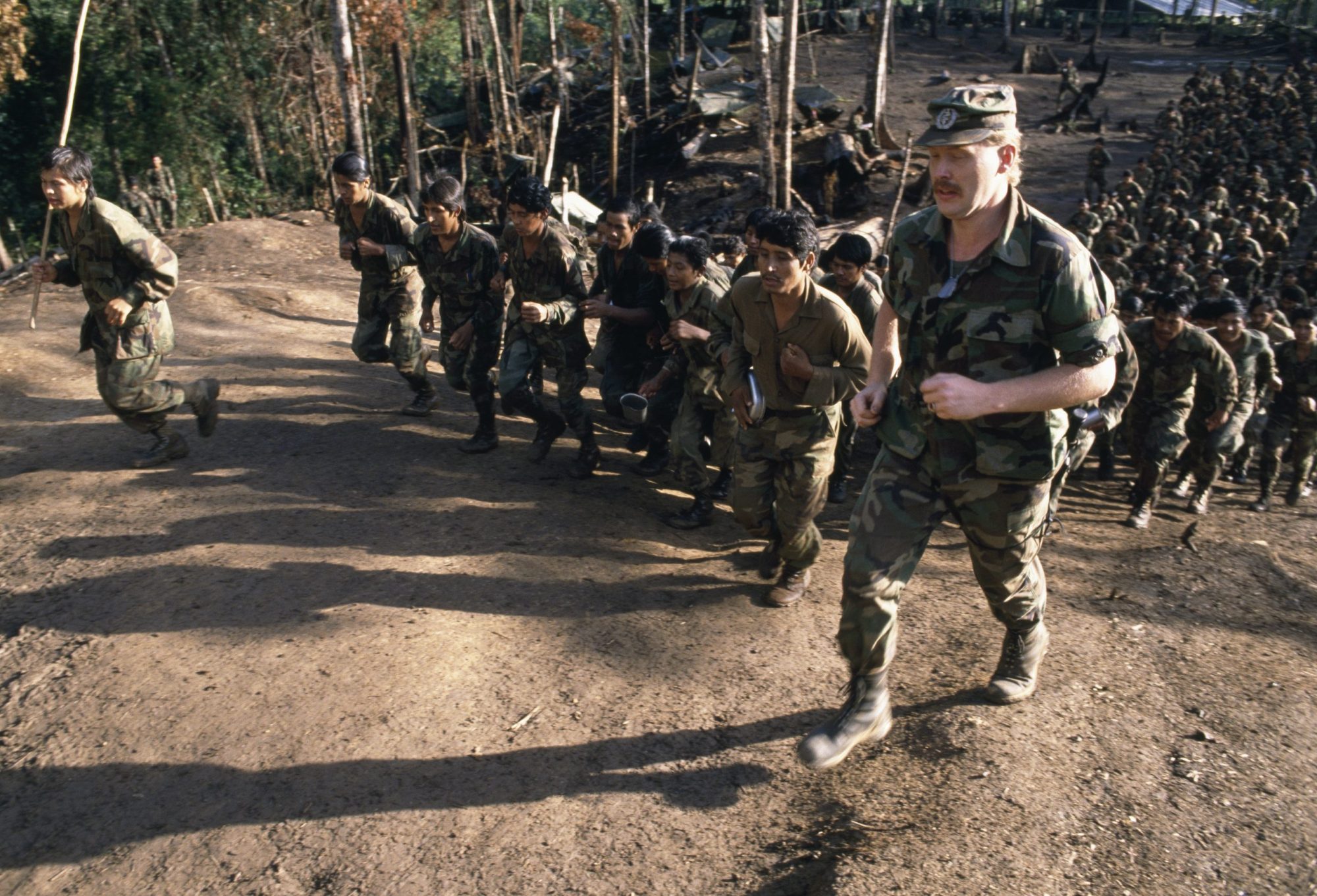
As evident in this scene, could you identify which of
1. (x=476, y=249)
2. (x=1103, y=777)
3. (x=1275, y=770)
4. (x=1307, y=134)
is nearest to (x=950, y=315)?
(x=1103, y=777)

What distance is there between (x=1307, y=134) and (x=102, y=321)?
28076 mm

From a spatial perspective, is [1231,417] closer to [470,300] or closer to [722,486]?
[722,486]

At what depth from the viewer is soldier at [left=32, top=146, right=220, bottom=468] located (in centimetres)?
580

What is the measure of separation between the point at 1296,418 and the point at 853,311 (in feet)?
14.8

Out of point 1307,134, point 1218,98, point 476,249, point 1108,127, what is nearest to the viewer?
point 476,249

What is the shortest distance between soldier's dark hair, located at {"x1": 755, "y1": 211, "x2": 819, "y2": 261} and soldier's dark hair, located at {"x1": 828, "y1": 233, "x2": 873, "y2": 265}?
66.3 inches

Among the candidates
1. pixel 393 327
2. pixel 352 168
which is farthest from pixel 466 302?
pixel 352 168

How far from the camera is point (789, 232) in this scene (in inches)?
175

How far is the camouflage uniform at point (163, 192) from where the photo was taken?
20250mm

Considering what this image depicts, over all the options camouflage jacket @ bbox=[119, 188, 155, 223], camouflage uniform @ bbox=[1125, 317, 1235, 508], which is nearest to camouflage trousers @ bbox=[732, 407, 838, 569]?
camouflage uniform @ bbox=[1125, 317, 1235, 508]

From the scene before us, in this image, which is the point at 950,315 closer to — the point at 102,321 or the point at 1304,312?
the point at 102,321

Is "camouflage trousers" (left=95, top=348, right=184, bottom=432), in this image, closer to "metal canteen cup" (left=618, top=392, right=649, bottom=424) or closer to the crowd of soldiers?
"metal canteen cup" (left=618, top=392, right=649, bottom=424)

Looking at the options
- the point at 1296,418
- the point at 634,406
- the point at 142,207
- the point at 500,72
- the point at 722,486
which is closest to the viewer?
the point at 634,406

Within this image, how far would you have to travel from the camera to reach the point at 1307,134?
976 inches
